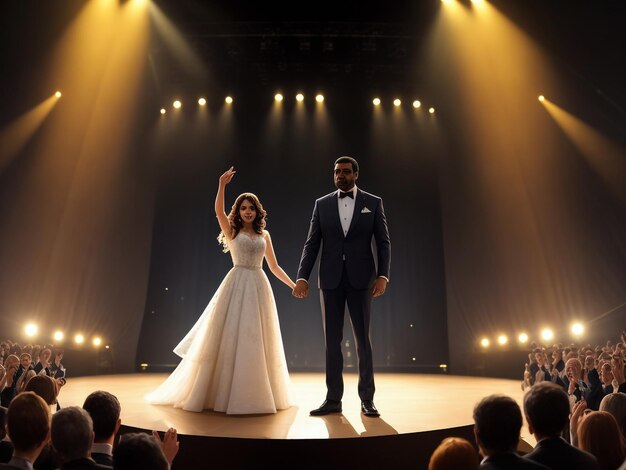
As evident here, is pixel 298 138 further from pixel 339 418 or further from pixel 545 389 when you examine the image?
pixel 545 389

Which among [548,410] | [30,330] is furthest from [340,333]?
[30,330]

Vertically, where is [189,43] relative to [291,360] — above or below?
above

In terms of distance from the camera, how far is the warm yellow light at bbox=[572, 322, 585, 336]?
20.1ft

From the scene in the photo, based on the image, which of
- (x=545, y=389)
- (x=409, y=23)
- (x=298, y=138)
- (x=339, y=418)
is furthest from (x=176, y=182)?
(x=545, y=389)

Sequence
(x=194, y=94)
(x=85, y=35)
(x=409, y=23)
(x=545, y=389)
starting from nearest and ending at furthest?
(x=545, y=389), (x=85, y=35), (x=409, y=23), (x=194, y=94)

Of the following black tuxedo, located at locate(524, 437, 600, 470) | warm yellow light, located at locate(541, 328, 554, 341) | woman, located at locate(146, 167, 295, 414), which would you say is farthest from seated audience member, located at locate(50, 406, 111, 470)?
warm yellow light, located at locate(541, 328, 554, 341)

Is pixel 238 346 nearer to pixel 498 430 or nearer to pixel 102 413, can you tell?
pixel 102 413

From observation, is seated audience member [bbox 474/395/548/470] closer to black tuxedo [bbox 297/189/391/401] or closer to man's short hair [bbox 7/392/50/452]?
man's short hair [bbox 7/392/50/452]

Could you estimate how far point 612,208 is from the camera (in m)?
5.89

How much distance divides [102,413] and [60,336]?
6.04 meters

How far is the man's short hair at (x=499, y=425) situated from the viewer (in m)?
1.09

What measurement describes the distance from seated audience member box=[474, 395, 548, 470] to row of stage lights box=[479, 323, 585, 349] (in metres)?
5.94

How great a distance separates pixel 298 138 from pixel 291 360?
3.93m

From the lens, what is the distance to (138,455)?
0.99 metres
